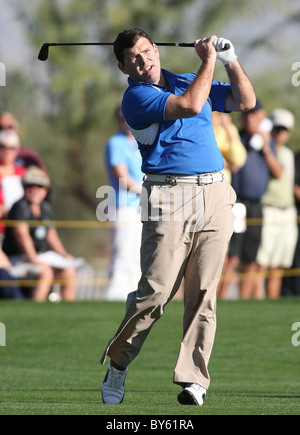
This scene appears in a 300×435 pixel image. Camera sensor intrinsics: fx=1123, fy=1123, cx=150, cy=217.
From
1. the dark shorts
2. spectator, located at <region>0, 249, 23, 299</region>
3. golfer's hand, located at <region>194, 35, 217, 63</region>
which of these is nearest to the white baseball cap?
the dark shorts

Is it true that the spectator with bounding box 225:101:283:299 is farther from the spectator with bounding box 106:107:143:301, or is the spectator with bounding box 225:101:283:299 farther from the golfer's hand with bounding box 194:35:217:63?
the golfer's hand with bounding box 194:35:217:63

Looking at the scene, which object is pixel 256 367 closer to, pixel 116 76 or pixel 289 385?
pixel 289 385

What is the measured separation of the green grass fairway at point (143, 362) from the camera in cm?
681

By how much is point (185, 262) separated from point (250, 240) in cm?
757

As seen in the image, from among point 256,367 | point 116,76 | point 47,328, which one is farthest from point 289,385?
point 116,76

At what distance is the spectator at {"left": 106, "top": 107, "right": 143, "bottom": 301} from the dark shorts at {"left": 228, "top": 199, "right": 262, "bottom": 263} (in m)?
1.48

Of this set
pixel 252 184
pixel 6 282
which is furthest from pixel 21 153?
pixel 252 184

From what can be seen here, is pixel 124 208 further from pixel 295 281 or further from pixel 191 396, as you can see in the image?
pixel 191 396

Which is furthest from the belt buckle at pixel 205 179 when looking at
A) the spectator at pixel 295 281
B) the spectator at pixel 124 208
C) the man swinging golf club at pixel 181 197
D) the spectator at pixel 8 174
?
the spectator at pixel 295 281

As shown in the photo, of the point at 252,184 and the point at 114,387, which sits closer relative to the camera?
the point at 114,387

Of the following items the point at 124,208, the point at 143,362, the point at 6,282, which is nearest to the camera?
the point at 143,362

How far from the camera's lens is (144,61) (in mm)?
6727

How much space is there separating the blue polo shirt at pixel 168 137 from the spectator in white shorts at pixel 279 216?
7830mm

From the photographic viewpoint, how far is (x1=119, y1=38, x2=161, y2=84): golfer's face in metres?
6.73
